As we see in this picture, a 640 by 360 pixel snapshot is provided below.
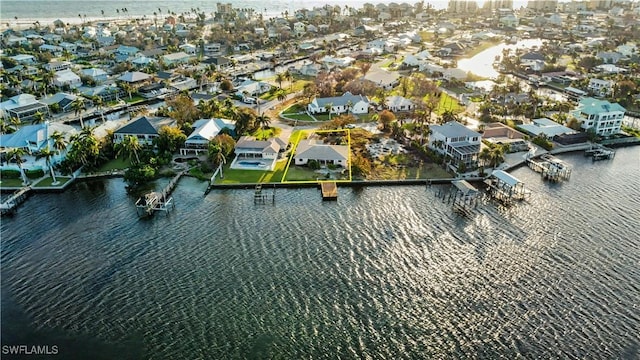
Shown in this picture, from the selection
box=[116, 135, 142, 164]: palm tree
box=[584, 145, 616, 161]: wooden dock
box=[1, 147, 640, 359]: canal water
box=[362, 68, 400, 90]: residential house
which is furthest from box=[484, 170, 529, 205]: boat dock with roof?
box=[362, 68, 400, 90]: residential house

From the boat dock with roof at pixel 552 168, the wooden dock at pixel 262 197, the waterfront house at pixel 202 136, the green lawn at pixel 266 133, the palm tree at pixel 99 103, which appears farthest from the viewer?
the palm tree at pixel 99 103

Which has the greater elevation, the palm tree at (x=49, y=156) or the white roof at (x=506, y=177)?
the palm tree at (x=49, y=156)

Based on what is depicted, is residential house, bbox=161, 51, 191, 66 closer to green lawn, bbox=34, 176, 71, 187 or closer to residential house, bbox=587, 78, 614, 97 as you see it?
green lawn, bbox=34, 176, 71, 187

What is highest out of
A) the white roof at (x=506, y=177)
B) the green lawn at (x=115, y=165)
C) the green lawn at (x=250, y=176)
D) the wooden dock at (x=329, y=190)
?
the green lawn at (x=115, y=165)

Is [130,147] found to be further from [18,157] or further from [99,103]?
[99,103]

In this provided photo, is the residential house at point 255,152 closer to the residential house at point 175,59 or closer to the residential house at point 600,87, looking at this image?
the residential house at point 600,87

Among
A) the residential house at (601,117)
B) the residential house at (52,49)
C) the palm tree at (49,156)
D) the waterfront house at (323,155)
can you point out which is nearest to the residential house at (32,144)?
the palm tree at (49,156)

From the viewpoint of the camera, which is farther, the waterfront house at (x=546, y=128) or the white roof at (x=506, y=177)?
the waterfront house at (x=546, y=128)

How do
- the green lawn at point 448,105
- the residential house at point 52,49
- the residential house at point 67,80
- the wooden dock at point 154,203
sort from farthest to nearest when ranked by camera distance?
the residential house at point 52,49
the residential house at point 67,80
the green lawn at point 448,105
the wooden dock at point 154,203
